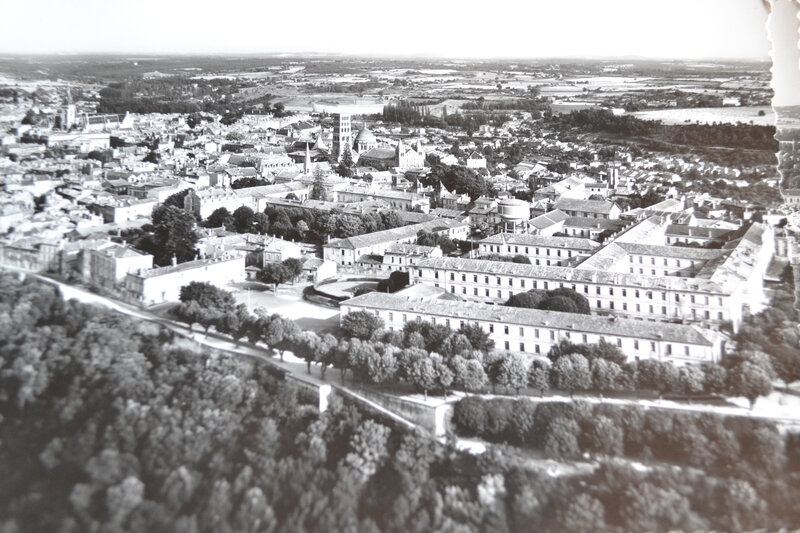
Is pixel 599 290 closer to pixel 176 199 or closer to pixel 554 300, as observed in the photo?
pixel 554 300

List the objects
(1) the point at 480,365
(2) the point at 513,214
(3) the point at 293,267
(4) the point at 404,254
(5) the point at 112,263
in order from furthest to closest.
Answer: (2) the point at 513,214 < (4) the point at 404,254 < (3) the point at 293,267 < (1) the point at 480,365 < (5) the point at 112,263

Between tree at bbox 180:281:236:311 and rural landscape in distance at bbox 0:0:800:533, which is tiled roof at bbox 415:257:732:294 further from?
tree at bbox 180:281:236:311

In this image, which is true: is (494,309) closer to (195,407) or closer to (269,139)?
(195,407)

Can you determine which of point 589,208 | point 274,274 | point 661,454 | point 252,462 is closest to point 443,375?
point 661,454

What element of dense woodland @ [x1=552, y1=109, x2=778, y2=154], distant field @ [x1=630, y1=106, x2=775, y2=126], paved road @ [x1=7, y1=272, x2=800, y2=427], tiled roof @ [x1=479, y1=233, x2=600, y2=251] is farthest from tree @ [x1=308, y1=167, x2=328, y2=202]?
paved road @ [x1=7, y1=272, x2=800, y2=427]

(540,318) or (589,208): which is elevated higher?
(589,208)

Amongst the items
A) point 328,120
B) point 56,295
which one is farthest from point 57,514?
point 328,120

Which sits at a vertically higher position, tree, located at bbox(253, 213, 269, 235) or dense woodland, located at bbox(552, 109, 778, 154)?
dense woodland, located at bbox(552, 109, 778, 154)
